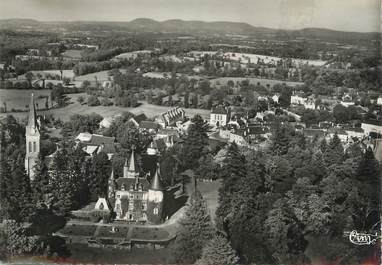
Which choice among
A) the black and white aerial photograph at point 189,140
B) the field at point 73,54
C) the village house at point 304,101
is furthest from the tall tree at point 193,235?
the field at point 73,54

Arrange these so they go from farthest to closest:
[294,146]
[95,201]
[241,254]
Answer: [294,146] < [95,201] < [241,254]

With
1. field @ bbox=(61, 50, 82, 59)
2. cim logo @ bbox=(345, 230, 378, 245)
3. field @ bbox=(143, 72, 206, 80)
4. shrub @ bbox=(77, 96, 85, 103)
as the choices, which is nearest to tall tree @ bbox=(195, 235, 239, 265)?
cim logo @ bbox=(345, 230, 378, 245)

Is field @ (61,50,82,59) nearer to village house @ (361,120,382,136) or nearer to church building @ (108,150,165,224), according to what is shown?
church building @ (108,150,165,224)

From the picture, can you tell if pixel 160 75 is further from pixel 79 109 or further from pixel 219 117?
pixel 79 109

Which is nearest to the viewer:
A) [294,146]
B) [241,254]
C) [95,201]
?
[241,254]

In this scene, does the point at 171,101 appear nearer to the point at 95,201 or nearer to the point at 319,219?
the point at 95,201

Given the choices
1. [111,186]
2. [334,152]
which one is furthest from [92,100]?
[334,152]

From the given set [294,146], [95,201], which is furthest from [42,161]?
[294,146]
